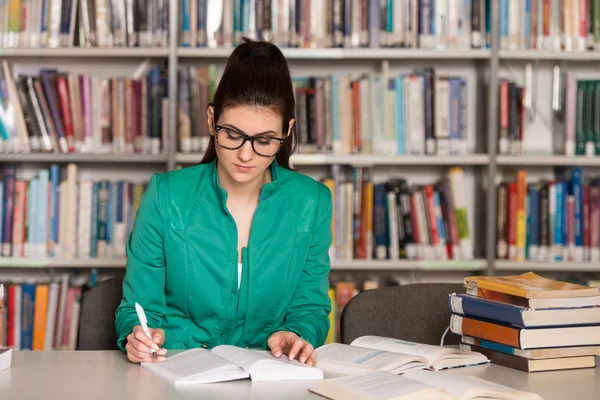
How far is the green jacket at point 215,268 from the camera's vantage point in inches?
71.0

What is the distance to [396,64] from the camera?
332 centimetres

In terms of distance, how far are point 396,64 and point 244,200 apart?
5.16 feet

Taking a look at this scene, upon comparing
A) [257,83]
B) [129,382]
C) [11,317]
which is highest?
[257,83]

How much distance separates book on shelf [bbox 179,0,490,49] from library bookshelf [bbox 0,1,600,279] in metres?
0.04

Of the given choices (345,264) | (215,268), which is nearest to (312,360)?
(215,268)

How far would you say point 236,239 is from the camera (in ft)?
6.06

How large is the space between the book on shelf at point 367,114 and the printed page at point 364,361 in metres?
1.57

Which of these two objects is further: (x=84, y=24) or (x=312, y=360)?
(x=84, y=24)

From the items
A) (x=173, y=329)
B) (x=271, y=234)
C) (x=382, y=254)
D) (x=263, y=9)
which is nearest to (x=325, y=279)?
(x=271, y=234)

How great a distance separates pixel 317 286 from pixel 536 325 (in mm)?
558

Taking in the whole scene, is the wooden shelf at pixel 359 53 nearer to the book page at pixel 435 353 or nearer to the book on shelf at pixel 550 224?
the book on shelf at pixel 550 224

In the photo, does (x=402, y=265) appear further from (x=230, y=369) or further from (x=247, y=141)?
(x=230, y=369)

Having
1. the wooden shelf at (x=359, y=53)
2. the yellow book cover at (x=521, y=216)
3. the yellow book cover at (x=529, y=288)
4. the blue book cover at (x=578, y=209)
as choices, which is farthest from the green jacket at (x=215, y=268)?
the blue book cover at (x=578, y=209)

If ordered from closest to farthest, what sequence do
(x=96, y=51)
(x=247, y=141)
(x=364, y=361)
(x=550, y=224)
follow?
1. (x=364, y=361)
2. (x=247, y=141)
3. (x=96, y=51)
4. (x=550, y=224)
